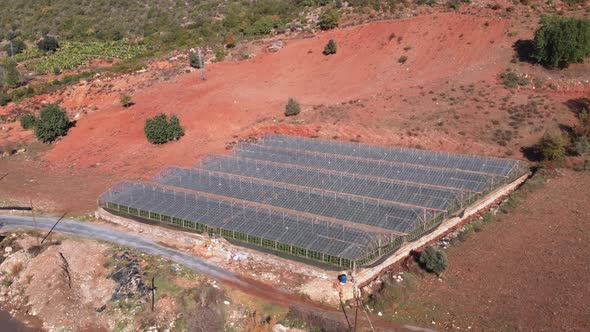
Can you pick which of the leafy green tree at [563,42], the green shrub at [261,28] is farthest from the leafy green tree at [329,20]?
the leafy green tree at [563,42]

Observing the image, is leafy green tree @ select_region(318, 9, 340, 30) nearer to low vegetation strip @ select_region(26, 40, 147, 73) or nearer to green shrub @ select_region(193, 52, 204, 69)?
green shrub @ select_region(193, 52, 204, 69)

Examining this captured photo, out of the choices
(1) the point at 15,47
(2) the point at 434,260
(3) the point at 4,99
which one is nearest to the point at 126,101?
(3) the point at 4,99

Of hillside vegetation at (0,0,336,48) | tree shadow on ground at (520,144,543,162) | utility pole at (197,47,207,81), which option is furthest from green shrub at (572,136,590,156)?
hillside vegetation at (0,0,336,48)

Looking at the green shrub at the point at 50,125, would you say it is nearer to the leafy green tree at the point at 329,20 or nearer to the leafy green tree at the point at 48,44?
the leafy green tree at the point at 329,20

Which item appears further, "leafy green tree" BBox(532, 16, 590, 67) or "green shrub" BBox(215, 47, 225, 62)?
"green shrub" BBox(215, 47, 225, 62)

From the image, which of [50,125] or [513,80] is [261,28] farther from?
[513,80]
